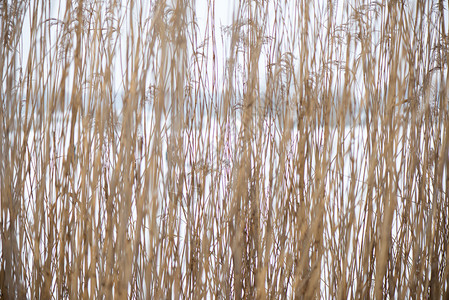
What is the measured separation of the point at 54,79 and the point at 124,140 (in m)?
0.27

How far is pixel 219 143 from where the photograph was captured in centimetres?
121

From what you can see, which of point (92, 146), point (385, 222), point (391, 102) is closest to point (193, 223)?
point (92, 146)

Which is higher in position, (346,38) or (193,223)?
(346,38)

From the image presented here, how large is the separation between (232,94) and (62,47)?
49 centimetres

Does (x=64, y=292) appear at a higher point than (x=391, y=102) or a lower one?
lower

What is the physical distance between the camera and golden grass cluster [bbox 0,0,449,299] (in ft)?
3.92

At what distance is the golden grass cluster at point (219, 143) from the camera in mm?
1194

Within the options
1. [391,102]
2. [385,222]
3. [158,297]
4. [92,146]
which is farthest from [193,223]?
[391,102]

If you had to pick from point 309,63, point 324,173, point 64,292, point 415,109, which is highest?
point 309,63

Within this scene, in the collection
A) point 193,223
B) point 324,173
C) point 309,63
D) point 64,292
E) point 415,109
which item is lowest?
point 64,292

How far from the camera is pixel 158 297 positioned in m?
1.22

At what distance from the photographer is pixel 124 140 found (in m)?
1.19

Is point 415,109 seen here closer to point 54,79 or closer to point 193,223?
point 193,223

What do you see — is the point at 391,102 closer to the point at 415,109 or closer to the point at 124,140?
the point at 415,109
